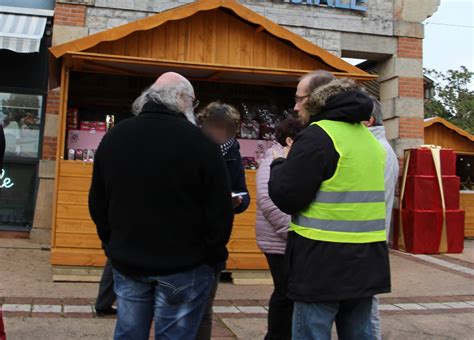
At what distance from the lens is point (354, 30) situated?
9.26m

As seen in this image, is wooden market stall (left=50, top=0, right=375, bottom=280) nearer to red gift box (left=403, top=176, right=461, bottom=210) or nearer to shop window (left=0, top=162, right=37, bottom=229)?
shop window (left=0, top=162, right=37, bottom=229)

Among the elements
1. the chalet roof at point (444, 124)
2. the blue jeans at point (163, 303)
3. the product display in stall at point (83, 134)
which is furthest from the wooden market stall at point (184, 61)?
the chalet roof at point (444, 124)

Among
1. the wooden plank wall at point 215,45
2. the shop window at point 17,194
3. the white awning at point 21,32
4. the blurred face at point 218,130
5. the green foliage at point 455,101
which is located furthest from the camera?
the green foliage at point 455,101

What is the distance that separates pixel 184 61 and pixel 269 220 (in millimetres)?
3012

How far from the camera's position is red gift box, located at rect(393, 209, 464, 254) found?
8664mm

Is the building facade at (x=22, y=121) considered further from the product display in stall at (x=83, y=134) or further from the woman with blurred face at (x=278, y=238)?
the woman with blurred face at (x=278, y=238)

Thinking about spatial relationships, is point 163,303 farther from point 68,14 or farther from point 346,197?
point 68,14

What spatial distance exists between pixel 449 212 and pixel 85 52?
6.21m

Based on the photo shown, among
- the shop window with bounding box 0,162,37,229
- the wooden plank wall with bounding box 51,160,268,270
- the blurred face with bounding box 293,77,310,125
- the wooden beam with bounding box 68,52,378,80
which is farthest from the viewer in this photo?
the shop window with bounding box 0,162,37,229

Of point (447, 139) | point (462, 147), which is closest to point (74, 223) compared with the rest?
point (447, 139)

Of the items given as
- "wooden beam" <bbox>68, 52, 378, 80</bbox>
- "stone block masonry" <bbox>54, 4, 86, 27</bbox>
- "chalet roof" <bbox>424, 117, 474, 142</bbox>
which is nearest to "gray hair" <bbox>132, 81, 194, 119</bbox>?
"wooden beam" <bbox>68, 52, 378, 80</bbox>

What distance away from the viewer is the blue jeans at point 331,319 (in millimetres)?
2482

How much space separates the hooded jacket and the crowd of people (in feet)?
3.38

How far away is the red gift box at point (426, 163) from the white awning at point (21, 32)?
5.97 meters
